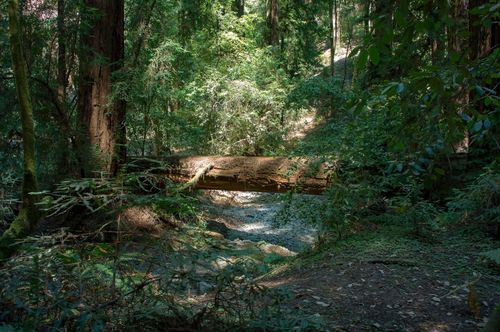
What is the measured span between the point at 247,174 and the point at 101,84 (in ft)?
9.64

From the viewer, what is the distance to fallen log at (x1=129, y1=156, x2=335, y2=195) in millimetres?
7434

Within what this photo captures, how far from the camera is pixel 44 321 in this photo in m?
2.91

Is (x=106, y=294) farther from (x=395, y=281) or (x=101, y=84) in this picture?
(x=101, y=84)

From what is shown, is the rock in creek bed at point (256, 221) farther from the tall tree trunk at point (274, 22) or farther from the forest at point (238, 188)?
the tall tree trunk at point (274, 22)

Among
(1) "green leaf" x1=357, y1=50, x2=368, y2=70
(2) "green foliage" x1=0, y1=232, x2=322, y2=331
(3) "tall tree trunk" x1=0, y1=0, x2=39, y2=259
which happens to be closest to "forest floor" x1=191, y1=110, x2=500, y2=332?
(2) "green foliage" x1=0, y1=232, x2=322, y2=331

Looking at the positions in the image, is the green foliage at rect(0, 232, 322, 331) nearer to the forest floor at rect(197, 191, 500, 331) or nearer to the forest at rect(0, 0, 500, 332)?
the forest at rect(0, 0, 500, 332)

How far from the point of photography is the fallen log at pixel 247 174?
7434 millimetres

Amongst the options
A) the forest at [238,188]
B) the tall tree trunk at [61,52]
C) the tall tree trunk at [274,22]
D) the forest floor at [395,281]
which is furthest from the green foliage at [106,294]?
the tall tree trunk at [274,22]

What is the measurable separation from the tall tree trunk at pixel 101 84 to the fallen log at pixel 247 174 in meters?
0.79

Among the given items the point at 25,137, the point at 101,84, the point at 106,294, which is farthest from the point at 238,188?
the point at 106,294

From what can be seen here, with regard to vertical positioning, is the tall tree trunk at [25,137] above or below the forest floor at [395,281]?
above

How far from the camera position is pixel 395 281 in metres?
4.74

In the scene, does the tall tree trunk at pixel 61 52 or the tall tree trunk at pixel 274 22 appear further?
the tall tree trunk at pixel 274 22

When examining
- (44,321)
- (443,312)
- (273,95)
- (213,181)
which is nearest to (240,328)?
(44,321)
